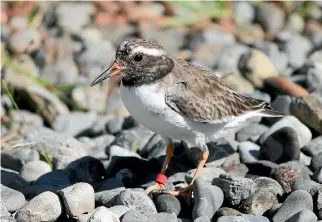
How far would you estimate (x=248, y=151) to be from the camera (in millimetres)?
7941

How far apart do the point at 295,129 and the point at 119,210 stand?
2367mm

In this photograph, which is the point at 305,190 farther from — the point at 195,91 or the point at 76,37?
the point at 76,37

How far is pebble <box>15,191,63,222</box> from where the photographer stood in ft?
22.0

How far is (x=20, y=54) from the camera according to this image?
1090 cm

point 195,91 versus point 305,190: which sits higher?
point 195,91

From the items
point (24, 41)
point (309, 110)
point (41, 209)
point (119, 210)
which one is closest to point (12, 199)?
point (41, 209)

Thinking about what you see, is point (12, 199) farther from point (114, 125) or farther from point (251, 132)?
point (251, 132)

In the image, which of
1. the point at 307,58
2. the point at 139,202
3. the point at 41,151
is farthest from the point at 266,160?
the point at 307,58

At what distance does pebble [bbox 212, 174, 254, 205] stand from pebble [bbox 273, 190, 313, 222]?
0.34m

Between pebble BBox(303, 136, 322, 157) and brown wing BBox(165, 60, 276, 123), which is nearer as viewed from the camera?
brown wing BBox(165, 60, 276, 123)

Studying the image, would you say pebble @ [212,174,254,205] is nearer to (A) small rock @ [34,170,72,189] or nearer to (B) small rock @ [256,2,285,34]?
(A) small rock @ [34,170,72,189]

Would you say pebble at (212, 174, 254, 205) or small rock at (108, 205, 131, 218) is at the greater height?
pebble at (212, 174, 254, 205)

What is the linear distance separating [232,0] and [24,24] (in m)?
3.37

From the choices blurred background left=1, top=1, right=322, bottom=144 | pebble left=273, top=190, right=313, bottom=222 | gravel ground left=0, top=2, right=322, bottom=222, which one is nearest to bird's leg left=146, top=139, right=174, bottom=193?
gravel ground left=0, top=2, right=322, bottom=222
